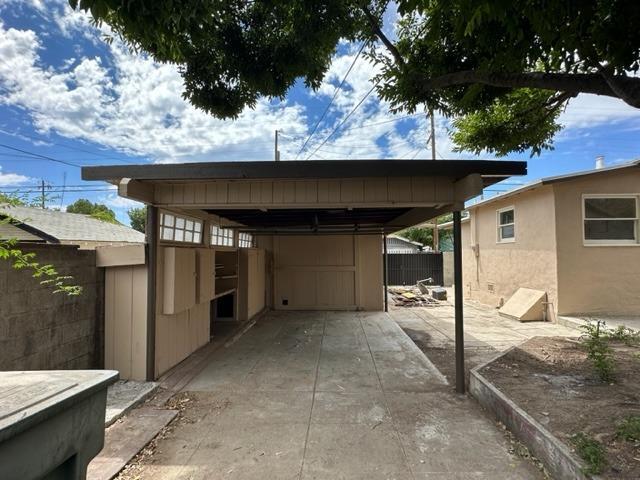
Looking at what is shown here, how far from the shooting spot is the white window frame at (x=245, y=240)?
Result: 8.69m

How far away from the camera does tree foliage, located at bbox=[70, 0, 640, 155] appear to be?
2312mm

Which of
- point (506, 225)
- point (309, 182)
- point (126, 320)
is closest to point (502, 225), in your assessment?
point (506, 225)

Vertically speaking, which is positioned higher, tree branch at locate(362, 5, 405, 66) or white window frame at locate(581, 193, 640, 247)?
tree branch at locate(362, 5, 405, 66)

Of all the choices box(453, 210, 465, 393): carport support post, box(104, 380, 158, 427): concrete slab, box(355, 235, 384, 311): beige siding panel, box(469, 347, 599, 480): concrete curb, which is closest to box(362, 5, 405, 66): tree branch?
box(453, 210, 465, 393): carport support post

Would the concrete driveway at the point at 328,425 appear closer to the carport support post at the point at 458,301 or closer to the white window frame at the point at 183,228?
the carport support post at the point at 458,301

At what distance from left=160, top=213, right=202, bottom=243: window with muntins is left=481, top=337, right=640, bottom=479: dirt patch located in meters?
4.24

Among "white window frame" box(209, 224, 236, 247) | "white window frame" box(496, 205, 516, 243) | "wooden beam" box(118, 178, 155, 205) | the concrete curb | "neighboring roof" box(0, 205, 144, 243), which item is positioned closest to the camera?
the concrete curb

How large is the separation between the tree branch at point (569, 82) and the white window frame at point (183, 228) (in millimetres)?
3898

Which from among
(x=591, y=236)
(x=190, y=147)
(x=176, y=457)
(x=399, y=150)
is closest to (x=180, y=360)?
(x=176, y=457)

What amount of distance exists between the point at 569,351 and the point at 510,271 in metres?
5.00

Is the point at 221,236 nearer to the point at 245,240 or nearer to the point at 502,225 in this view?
the point at 245,240

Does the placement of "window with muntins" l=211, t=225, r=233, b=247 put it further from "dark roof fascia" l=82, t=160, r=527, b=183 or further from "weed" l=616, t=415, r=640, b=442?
"weed" l=616, t=415, r=640, b=442

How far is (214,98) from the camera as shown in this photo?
4.51 m

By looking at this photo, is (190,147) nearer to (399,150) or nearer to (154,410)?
(399,150)
